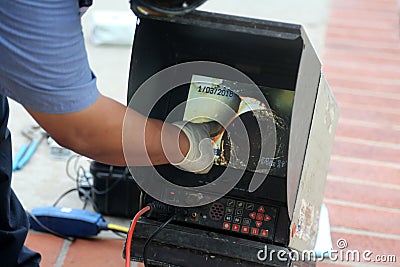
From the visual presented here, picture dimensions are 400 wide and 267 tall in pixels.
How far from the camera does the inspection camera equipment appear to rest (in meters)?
1.08

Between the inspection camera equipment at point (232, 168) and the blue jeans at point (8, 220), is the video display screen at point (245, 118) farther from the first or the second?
the blue jeans at point (8, 220)

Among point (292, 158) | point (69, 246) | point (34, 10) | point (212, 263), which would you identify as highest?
point (34, 10)

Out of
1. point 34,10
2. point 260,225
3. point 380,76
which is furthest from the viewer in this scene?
point 380,76

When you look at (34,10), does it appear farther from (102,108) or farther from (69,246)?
(69,246)

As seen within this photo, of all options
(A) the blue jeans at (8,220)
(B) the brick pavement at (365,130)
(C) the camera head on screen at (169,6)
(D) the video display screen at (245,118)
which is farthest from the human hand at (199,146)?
(B) the brick pavement at (365,130)

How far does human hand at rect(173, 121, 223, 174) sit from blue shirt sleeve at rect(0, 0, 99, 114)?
0.22 meters

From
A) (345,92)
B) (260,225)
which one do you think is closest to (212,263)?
(260,225)

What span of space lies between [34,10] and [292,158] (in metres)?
0.43

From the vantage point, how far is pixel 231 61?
1.11 m

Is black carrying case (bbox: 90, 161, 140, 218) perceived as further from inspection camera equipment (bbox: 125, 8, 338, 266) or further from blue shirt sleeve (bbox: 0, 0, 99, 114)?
blue shirt sleeve (bbox: 0, 0, 99, 114)

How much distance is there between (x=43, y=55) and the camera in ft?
2.70

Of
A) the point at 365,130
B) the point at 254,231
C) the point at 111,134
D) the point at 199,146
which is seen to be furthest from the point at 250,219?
the point at 365,130

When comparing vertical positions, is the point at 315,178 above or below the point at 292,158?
below

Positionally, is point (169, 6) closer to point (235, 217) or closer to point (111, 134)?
point (111, 134)
